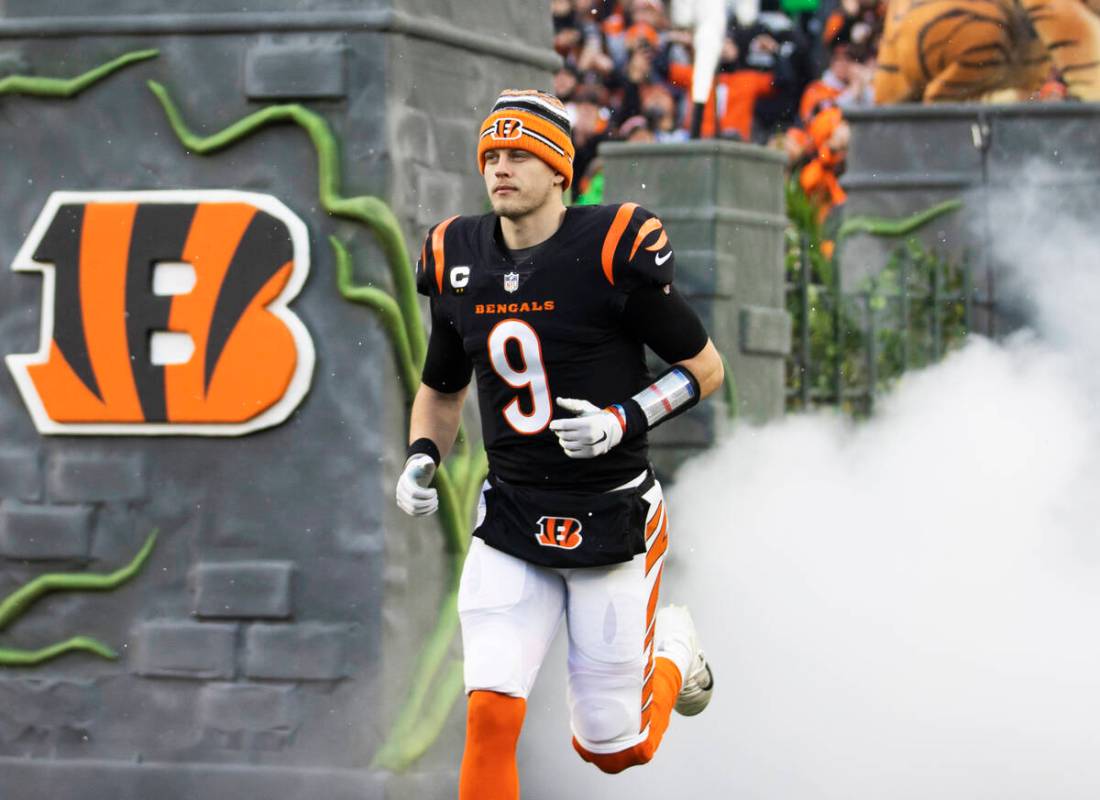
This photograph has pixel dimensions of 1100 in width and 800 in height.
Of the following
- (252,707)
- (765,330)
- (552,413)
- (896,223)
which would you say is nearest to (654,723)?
(552,413)

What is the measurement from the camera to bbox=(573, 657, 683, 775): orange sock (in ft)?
20.5

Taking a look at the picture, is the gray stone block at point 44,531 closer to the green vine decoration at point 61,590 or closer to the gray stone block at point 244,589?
the green vine decoration at point 61,590

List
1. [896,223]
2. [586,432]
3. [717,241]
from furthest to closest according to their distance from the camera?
[896,223], [717,241], [586,432]

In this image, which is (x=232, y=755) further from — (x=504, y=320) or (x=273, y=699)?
(x=504, y=320)

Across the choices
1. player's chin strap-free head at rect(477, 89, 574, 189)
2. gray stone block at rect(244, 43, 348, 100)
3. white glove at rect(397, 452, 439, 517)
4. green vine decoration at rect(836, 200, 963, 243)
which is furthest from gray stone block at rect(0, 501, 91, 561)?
green vine decoration at rect(836, 200, 963, 243)

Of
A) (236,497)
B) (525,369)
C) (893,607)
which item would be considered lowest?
(893,607)

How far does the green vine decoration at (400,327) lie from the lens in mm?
7223

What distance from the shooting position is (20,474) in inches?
296

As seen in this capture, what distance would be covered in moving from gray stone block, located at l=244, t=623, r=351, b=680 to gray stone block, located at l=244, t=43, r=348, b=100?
1728 mm

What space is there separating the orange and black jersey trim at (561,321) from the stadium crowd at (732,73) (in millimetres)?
10710

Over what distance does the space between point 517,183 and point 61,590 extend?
2.60 m

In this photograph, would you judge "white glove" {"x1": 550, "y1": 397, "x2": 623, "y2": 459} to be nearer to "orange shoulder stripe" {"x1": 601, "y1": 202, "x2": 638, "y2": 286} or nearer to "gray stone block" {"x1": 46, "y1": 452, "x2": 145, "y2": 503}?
"orange shoulder stripe" {"x1": 601, "y1": 202, "x2": 638, "y2": 286}

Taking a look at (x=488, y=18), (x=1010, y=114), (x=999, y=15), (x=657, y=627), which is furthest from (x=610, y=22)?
(x=657, y=627)

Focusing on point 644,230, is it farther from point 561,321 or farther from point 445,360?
point 445,360
